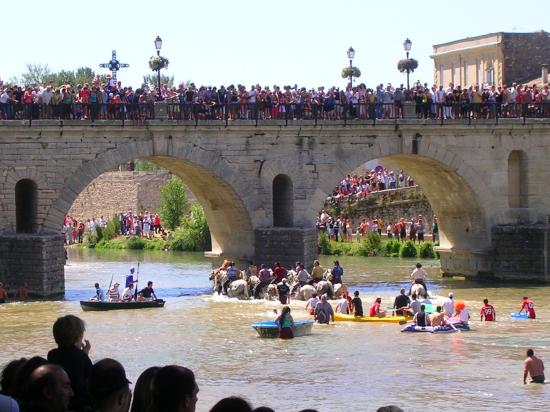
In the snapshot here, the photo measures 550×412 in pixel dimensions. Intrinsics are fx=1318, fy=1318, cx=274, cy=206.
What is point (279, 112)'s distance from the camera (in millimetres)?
39688

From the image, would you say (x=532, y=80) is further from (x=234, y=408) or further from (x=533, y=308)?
(x=234, y=408)

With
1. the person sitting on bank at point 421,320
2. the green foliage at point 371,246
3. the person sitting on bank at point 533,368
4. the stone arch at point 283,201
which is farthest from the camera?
the green foliage at point 371,246

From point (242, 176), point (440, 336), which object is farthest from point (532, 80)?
point (440, 336)

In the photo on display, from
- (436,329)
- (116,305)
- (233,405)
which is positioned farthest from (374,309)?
(233,405)

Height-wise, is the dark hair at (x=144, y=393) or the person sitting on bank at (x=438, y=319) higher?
the dark hair at (x=144, y=393)

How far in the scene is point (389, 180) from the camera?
60.4 meters

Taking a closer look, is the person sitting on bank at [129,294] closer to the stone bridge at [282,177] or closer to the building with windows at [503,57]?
the stone bridge at [282,177]

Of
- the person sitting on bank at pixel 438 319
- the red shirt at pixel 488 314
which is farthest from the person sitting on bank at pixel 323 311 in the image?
the red shirt at pixel 488 314

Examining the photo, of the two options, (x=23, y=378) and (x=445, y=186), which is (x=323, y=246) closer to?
(x=445, y=186)

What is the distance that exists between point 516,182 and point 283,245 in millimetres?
8720

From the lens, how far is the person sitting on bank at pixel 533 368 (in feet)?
73.3

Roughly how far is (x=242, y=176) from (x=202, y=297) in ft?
12.8

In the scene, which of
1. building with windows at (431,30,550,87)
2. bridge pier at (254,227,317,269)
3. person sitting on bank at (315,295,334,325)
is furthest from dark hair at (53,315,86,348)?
building with windows at (431,30,550,87)

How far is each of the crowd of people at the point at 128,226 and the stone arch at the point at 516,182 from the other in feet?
82.4
